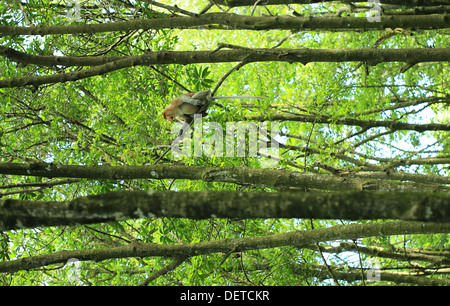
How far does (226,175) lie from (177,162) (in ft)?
5.51

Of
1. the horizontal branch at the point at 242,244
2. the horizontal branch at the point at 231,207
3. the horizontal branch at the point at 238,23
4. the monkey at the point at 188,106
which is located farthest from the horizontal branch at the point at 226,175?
the horizontal branch at the point at 238,23

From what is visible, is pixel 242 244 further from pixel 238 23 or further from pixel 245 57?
pixel 238 23

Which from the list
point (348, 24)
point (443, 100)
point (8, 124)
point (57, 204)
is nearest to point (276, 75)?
point (443, 100)

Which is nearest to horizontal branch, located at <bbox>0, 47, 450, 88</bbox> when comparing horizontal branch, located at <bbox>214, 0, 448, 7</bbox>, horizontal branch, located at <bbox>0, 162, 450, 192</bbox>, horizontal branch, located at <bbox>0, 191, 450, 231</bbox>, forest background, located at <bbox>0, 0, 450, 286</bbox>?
forest background, located at <bbox>0, 0, 450, 286</bbox>

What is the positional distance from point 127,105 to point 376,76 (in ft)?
14.6

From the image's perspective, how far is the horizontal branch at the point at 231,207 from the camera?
1.87 m

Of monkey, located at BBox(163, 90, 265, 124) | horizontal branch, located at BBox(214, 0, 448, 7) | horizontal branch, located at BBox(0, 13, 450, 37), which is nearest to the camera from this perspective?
monkey, located at BBox(163, 90, 265, 124)

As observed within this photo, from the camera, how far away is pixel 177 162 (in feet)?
17.3

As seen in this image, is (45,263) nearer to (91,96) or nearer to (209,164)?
(209,164)

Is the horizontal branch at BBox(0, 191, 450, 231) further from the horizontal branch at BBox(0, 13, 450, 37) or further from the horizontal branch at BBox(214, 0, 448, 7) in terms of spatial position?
the horizontal branch at BBox(214, 0, 448, 7)

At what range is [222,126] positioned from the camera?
4.92 m

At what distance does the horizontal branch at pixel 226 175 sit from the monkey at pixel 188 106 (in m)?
1.03

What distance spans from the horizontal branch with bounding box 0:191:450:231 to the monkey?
2538 millimetres

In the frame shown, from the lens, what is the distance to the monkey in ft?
15.0
